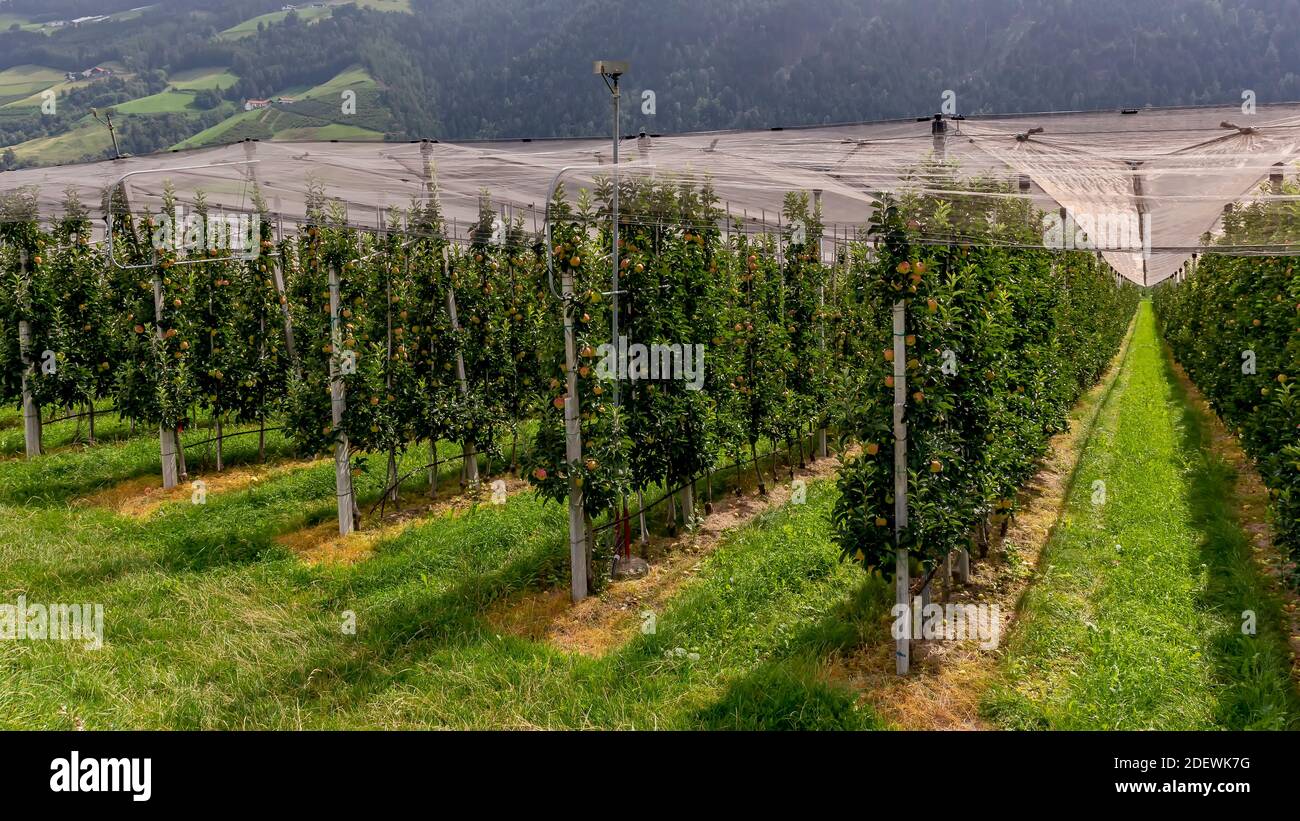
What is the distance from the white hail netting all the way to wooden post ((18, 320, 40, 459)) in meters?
4.84

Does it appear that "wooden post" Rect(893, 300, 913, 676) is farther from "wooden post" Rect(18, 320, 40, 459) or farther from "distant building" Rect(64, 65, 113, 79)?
"distant building" Rect(64, 65, 113, 79)

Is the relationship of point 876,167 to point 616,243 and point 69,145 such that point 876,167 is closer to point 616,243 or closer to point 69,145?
point 616,243

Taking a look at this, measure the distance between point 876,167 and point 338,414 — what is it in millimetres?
6836

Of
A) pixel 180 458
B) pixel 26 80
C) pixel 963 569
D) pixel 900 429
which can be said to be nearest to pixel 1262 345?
pixel 963 569

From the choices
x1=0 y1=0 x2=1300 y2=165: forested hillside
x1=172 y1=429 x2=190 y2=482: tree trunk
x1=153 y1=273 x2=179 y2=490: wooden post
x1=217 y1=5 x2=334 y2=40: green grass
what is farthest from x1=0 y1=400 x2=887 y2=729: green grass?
x1=217 y1=5 x2=334 y2=40: green grass

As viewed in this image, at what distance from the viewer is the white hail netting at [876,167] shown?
18.2ft

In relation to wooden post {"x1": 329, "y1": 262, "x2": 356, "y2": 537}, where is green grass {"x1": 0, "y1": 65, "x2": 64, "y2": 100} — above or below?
above

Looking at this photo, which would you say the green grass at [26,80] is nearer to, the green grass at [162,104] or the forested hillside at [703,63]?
the forested hillside at [703,63]

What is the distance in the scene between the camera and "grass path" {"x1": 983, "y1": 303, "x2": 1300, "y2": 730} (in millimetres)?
5406

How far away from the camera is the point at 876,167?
6.04 m

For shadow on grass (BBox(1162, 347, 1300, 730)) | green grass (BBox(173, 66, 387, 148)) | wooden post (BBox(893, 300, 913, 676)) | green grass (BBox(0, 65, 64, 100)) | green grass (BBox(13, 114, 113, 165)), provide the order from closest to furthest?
1. shadow on grass (BBox(1162, 347, 1300, 730))
2. wooden post (BBox(893, 300, 913, 676))
3. green grass (BBox(13, 114, 113, 165))
4. green grass (BBox(173, 66, 387, 148))
5. green grass (BBox(0, 65, 64, 100))

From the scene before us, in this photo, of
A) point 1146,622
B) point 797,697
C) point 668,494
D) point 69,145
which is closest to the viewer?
point 797,697

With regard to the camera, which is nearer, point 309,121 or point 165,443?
point 165,443
